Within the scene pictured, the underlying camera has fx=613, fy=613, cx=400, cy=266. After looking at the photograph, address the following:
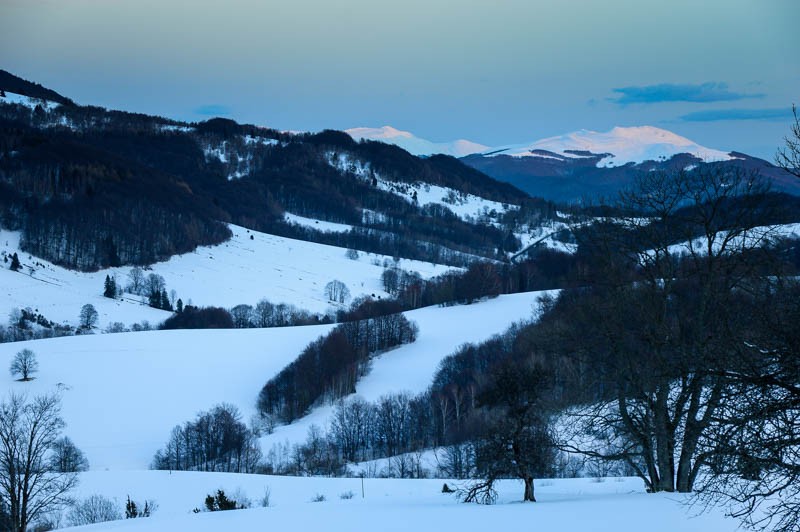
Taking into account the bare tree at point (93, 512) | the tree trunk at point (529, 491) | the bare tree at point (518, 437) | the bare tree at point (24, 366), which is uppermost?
the bare tree at point (24, 366)

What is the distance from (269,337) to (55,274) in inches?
2427

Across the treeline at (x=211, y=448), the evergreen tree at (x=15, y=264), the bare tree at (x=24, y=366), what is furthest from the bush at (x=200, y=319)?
the treeline at (x=211, y=448)

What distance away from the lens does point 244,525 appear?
45.3 feet

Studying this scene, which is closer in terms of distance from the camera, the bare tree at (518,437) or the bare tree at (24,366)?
the bare tree at (518,437)

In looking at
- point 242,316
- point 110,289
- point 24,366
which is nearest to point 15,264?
point 110,289

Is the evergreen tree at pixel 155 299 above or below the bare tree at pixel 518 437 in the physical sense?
above

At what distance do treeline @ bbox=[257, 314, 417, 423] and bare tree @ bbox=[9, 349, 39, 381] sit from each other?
824 inches

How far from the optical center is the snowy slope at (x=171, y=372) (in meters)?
49.8

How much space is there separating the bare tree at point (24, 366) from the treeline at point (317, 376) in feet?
68.7

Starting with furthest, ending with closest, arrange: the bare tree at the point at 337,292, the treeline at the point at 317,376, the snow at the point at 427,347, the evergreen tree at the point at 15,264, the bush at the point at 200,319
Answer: the bare tree at the point at 337,292
the evergreen tree at the point at 15,264
the bush at the point at 200,319
the treeline at the point at 317,376
the snow at the point at 427,347

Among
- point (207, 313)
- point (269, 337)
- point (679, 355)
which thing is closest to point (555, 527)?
point (679, 355)

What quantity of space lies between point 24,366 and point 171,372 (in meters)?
12.9

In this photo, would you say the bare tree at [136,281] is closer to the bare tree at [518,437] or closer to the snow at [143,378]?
the snow at [143,378]

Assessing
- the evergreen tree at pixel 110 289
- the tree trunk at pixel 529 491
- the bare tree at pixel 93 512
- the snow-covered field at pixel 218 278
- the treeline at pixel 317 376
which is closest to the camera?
the tree trunk at pixel 529 491
